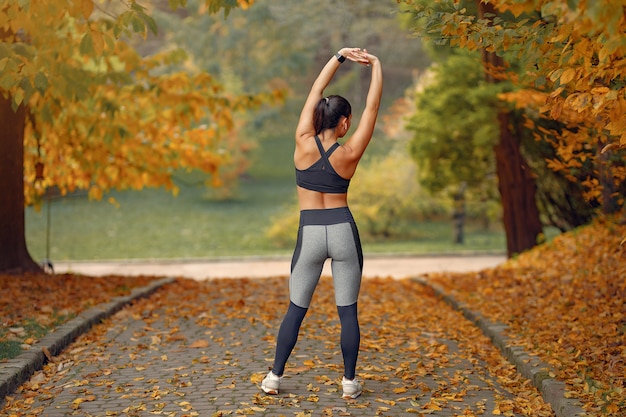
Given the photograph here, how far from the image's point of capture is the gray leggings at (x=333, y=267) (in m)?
5.46

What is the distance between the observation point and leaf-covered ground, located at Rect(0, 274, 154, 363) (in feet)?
23.9

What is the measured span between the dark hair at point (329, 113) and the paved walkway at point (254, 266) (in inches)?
507

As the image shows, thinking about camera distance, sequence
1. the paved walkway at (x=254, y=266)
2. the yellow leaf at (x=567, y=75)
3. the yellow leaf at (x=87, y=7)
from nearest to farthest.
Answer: the yellow leaf at (x=567, y=75) < the yellow leaf at (x=87, y=7) < the paved walkway at (x=254, y=266)

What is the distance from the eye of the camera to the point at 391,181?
95.2ft

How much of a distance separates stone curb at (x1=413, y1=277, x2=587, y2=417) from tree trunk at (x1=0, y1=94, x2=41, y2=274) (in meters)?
6.07

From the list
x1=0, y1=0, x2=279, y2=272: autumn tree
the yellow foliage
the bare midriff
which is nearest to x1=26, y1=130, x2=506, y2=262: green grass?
the yellow foliage

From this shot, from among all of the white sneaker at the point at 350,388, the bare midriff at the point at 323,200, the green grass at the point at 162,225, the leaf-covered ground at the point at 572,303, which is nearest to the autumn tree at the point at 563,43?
the leaf-covered ground at the point at 572,303

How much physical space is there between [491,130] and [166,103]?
6288 mm

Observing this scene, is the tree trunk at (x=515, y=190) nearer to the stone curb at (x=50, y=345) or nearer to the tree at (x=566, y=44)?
the stone curb at (x=50, y=345)

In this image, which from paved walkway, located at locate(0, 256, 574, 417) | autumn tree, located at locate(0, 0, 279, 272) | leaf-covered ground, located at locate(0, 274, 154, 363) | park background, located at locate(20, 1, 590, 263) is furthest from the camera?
park background, located at locate(20, 1, 590, 263)

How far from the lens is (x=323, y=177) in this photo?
5434 mm

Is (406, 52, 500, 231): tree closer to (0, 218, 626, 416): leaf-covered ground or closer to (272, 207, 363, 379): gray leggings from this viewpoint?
(0, 218, 626, 416): leaf-covered ground

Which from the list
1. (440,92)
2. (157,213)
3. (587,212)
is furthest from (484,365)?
(157,213)

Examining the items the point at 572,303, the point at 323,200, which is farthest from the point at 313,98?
the point at 572,303
